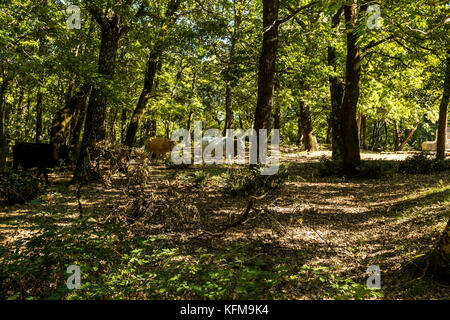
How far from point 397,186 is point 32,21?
1234cm

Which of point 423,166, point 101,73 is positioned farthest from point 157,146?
point 423,166

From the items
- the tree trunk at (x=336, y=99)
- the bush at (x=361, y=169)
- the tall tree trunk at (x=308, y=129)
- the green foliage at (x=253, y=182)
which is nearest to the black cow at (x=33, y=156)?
the green foliage at (x=253, y=182)

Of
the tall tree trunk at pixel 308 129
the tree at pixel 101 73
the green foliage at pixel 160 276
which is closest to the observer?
the green foliage at pixel 160 276

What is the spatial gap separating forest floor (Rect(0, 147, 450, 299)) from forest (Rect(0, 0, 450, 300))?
0.11ft

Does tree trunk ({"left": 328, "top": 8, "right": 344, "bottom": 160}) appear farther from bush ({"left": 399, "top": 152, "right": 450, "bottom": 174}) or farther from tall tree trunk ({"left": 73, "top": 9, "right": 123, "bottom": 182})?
tall tree trunk ({"left": 73, "top": 9, "right": 123, "bottom": 182})

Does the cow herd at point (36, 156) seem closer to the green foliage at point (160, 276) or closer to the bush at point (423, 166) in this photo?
the green foliage at point (160, 276)

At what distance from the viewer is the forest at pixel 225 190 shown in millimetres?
3623

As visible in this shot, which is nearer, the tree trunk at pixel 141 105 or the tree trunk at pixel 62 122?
the tree trunk at pixel 62 122

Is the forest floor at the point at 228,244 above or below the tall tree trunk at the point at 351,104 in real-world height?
below

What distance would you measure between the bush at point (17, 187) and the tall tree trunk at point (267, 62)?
7.10m

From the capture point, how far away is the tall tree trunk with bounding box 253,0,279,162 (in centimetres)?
888

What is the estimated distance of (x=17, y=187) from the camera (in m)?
7.78
